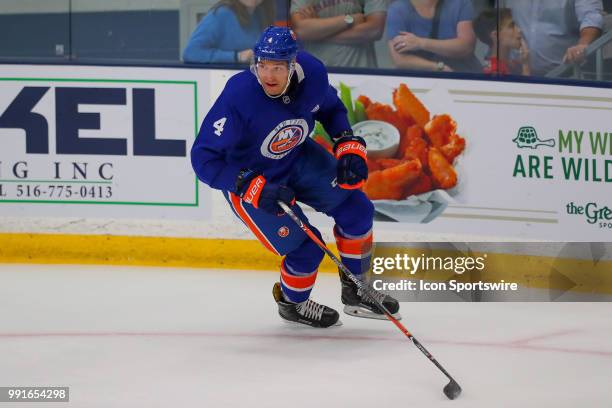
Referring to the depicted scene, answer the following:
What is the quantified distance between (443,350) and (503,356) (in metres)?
0.23

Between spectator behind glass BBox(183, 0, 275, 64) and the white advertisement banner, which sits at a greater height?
spectator behind glass BBox(183, 0, 275, 64)

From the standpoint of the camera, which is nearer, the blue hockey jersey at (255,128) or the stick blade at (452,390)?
the stick blade at (452,390)

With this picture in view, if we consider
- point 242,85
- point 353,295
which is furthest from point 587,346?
point 242,85

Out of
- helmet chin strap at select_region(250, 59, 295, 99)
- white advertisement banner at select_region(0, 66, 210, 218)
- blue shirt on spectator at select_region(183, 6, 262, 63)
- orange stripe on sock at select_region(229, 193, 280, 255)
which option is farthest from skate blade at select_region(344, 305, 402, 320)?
blue shirt on spectator at select_region(183, 6, 262, 63)

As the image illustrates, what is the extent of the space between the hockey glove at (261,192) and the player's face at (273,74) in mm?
319

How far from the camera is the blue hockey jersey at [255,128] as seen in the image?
3.93m

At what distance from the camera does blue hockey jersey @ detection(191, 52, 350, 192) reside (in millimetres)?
3930

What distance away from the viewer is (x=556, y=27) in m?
5.37

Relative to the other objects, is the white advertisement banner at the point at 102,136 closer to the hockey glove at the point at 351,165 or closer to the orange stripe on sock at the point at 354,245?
the orange stripe on sock at the point at 354,245

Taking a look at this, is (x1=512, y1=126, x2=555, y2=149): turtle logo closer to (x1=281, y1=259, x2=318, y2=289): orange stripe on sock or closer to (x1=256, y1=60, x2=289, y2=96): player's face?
(x1=281, y1=259, x2=318, y2=289): orange stripe on sock

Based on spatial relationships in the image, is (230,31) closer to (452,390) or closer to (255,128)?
(255,128)

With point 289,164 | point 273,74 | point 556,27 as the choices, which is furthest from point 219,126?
point 556,27

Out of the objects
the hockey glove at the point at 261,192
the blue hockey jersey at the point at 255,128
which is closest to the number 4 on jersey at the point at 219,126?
the blue hockey jersey at the point at 255,128

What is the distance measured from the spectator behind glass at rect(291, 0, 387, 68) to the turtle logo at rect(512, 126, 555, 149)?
822mm
